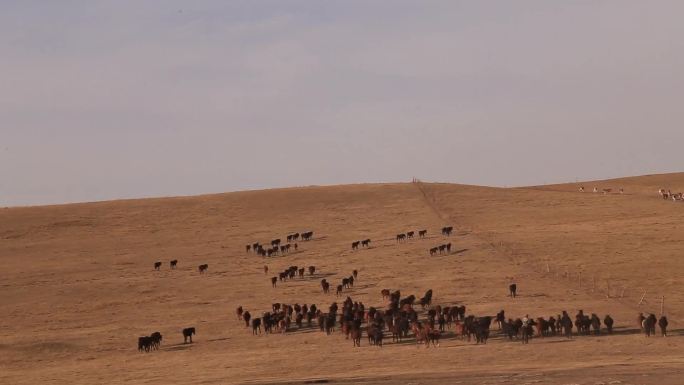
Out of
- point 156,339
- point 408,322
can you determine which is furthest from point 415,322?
point 156,339

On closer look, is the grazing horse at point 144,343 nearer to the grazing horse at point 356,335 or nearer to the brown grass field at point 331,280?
the brown grass field at point 331,280

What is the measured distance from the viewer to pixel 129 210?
6662cm

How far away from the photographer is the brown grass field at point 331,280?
2667cm

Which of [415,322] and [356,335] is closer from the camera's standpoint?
[356,335]

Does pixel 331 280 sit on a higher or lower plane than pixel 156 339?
higher

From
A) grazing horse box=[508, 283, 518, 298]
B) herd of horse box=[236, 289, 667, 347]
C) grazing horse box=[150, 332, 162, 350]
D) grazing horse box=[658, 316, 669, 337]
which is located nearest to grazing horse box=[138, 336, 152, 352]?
grazing horse box=[150, 332, 162, 350]

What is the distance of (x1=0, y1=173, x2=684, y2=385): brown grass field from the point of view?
26.7 meters

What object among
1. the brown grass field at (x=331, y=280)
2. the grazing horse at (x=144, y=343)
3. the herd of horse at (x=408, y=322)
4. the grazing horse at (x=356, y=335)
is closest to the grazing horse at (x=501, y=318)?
the herd of horse at (x=408, y=322)

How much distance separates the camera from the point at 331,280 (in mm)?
42312

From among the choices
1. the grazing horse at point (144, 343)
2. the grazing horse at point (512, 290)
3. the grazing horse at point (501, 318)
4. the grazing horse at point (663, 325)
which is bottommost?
the grazing horse at point (663, 325)

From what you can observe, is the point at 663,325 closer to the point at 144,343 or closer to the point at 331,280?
the point at 144,343

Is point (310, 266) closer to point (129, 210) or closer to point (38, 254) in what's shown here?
point (38, 254)

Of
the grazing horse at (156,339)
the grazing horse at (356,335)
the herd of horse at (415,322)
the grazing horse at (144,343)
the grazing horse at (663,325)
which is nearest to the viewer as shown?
the grazing horse at (663,325)

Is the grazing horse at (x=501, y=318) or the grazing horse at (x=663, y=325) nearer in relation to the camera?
the grazing horse at (x=663, y=325)
